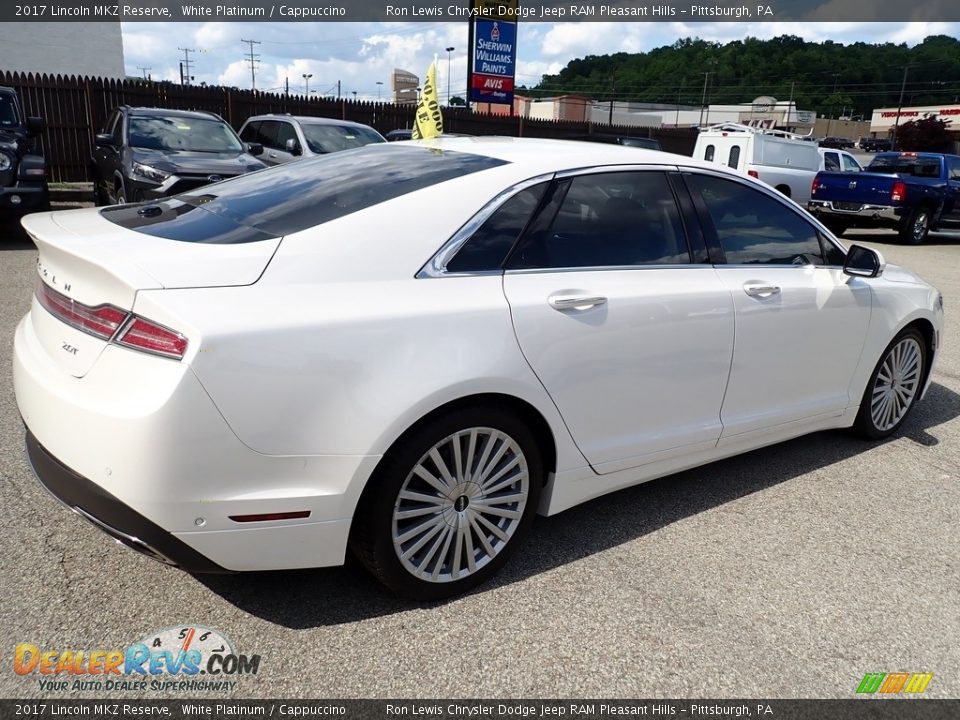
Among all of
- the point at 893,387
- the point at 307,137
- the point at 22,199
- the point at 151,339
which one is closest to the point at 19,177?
the point at 22,199

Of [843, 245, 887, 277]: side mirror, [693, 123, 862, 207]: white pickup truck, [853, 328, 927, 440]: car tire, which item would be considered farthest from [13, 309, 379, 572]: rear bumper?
[693, 123, 862, 207]: white pickup truck

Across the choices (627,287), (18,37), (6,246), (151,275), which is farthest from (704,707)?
(18,37)

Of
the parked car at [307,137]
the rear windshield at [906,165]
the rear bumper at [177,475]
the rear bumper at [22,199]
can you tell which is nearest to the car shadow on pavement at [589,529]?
the rear bumper at [177,475]

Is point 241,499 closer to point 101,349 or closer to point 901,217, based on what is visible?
point 101,349

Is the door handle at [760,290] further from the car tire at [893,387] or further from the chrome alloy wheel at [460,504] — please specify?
the chrome alloy wheel at [460,504]

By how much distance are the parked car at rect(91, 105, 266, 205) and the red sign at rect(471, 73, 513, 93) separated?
39.3ft

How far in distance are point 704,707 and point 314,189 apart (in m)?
2.29

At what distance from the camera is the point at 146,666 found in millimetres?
2404

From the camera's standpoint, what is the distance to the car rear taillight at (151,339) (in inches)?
86.6

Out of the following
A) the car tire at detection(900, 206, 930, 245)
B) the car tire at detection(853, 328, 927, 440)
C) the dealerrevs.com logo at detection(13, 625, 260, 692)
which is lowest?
the car tire at detection(900, 206, 930, 245)

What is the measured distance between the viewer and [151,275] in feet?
7.63

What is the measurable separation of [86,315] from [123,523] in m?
0.67

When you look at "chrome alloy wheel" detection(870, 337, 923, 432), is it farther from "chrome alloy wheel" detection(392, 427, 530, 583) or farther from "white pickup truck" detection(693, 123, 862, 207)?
"white pickup truck" detection(693, 123, 862, 207)

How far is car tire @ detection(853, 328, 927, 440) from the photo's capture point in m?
4.46
